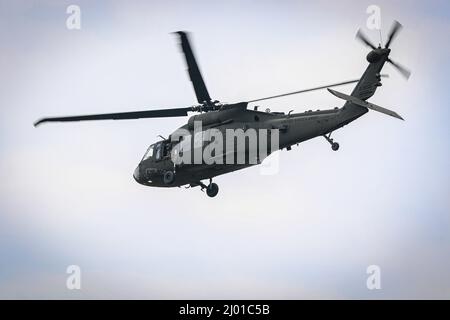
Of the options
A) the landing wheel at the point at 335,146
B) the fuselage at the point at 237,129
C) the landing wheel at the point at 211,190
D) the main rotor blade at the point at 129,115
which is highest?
the main rotor blade at the point at 129,115

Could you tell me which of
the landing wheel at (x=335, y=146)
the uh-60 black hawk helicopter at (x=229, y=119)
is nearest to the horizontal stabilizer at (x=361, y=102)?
the uh-60 black hawk helicopter at (x=229, y=119)

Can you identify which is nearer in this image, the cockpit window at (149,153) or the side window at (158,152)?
the side window at (158,152)

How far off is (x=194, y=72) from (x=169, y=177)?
5.79 meters

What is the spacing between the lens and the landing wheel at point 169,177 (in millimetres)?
40875

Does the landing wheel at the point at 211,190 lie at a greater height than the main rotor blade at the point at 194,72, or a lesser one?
lesser

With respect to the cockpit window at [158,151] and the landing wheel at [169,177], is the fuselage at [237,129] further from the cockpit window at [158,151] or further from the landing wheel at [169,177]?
the landing wheel at [169,177]

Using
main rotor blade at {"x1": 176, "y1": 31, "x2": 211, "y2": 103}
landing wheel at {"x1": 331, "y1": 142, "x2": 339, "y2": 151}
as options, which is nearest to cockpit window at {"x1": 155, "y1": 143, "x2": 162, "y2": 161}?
main rotor blade at {"x1": 176, "y1": 31, "x2": 211, "y2": 103}

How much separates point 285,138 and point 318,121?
1.68m

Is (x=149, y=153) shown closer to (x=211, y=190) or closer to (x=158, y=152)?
(x=158, y=152)

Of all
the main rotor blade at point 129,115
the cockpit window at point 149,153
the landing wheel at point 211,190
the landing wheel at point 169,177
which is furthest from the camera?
the cockpit window at point 149,153

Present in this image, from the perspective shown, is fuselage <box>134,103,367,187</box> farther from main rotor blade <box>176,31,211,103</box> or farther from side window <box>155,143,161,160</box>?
main rotor blade <box>176,31,211,103</box>
